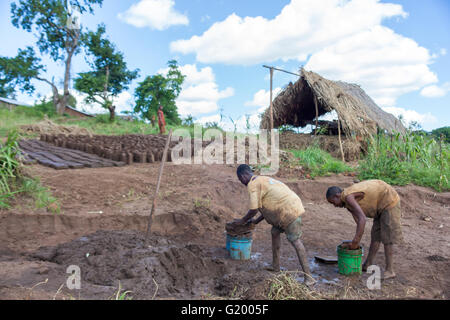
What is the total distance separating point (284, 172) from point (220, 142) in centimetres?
224

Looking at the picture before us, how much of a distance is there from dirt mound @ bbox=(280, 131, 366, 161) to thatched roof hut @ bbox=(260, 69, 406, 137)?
0.34 meters

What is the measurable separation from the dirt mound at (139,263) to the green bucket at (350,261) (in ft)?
4.09

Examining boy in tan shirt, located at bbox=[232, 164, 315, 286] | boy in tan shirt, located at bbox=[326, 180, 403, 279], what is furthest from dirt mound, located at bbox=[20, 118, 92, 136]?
boy in tan shirt, located at bbox=[326, 180, 403, 279]

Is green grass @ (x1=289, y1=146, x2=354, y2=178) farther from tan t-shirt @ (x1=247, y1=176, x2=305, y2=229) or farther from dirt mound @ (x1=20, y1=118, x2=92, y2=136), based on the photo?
dirt mound @ (x1=20, y1=118, x2=92, y2=136)

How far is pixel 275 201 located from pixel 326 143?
758 cm

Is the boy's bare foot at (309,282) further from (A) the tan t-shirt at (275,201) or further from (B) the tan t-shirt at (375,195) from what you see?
(B) the tan t-shirt at (375,195)

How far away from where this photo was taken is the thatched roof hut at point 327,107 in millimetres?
9195

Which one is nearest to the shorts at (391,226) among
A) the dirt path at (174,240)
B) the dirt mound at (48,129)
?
the dirt path at (174,240)

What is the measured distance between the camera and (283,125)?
12.4 meters

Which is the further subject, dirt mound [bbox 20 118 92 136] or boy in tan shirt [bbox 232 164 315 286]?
dirt mound [bbox 20 118 92 136]

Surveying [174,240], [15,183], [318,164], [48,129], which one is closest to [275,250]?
[174,240]

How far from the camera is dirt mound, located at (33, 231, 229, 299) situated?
2.85 m

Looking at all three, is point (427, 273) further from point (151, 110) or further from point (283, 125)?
point (151, 110)
